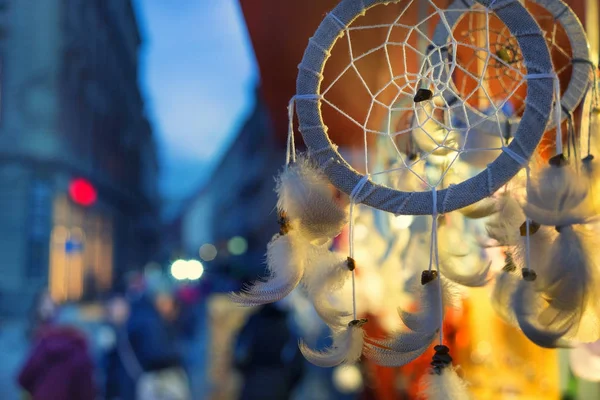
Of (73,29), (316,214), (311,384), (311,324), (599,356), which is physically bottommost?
(311,384)

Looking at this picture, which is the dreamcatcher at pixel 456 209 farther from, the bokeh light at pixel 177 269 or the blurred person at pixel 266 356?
the blurred person at pixel 266 356

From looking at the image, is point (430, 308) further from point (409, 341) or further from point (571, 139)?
point (571, 139)

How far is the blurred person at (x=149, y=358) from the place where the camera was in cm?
440

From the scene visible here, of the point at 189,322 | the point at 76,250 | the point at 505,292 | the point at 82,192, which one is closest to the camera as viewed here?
the point at 505,292

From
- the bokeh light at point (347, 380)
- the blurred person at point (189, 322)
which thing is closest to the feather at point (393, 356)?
the bokeh light at point (347, 380)

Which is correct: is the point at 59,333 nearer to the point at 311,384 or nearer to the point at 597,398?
the point at 311,384

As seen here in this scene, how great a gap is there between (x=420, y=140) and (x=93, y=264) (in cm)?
1461

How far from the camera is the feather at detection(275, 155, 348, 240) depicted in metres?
1.25

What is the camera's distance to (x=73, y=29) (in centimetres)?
1240

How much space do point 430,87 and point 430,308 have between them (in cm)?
67

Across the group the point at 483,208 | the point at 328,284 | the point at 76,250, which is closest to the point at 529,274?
the point at 483,208

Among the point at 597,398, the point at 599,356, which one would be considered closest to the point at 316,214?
the point at 599,356

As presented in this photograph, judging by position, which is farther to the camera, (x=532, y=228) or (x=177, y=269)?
(x=177, y=269)

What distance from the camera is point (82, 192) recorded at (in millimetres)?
13641
